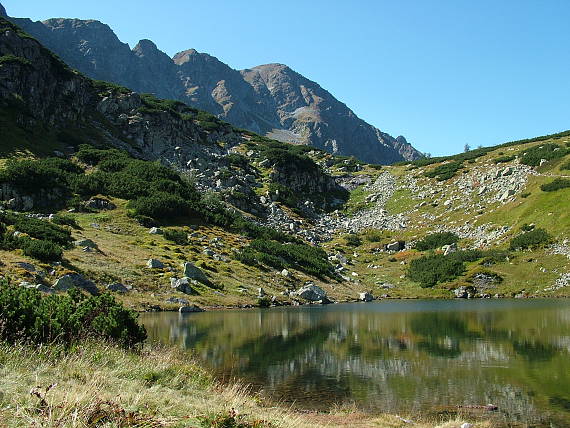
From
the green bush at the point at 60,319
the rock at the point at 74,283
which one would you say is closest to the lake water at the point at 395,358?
the green bush at the point at 60,319

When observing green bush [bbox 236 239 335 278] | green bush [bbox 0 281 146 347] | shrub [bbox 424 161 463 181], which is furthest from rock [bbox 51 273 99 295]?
shrub [bbox 424 161 463 181]

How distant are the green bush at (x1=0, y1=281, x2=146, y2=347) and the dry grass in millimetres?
1274

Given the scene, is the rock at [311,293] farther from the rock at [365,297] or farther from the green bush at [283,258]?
the rock at [365,297]

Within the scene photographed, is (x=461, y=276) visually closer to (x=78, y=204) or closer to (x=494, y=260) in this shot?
(x=494, y=260)

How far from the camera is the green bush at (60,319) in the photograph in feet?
44.6

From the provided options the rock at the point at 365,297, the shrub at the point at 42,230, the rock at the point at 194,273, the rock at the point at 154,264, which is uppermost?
the shrub at the point at 42,230

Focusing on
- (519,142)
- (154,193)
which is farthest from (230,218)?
(519,142)

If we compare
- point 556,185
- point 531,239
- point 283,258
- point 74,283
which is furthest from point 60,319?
point 556,185

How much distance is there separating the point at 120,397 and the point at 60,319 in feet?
26.5

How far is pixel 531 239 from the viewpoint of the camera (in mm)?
69688

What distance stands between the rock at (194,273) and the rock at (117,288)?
8370 millimetres

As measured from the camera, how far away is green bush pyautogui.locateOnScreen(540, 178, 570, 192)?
257ft

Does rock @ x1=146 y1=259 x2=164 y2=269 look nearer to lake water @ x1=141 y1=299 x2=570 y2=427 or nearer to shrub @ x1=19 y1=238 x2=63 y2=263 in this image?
shrub @ x1=19 y1=238 x2=63 y2=263

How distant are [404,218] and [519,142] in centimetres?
5029
